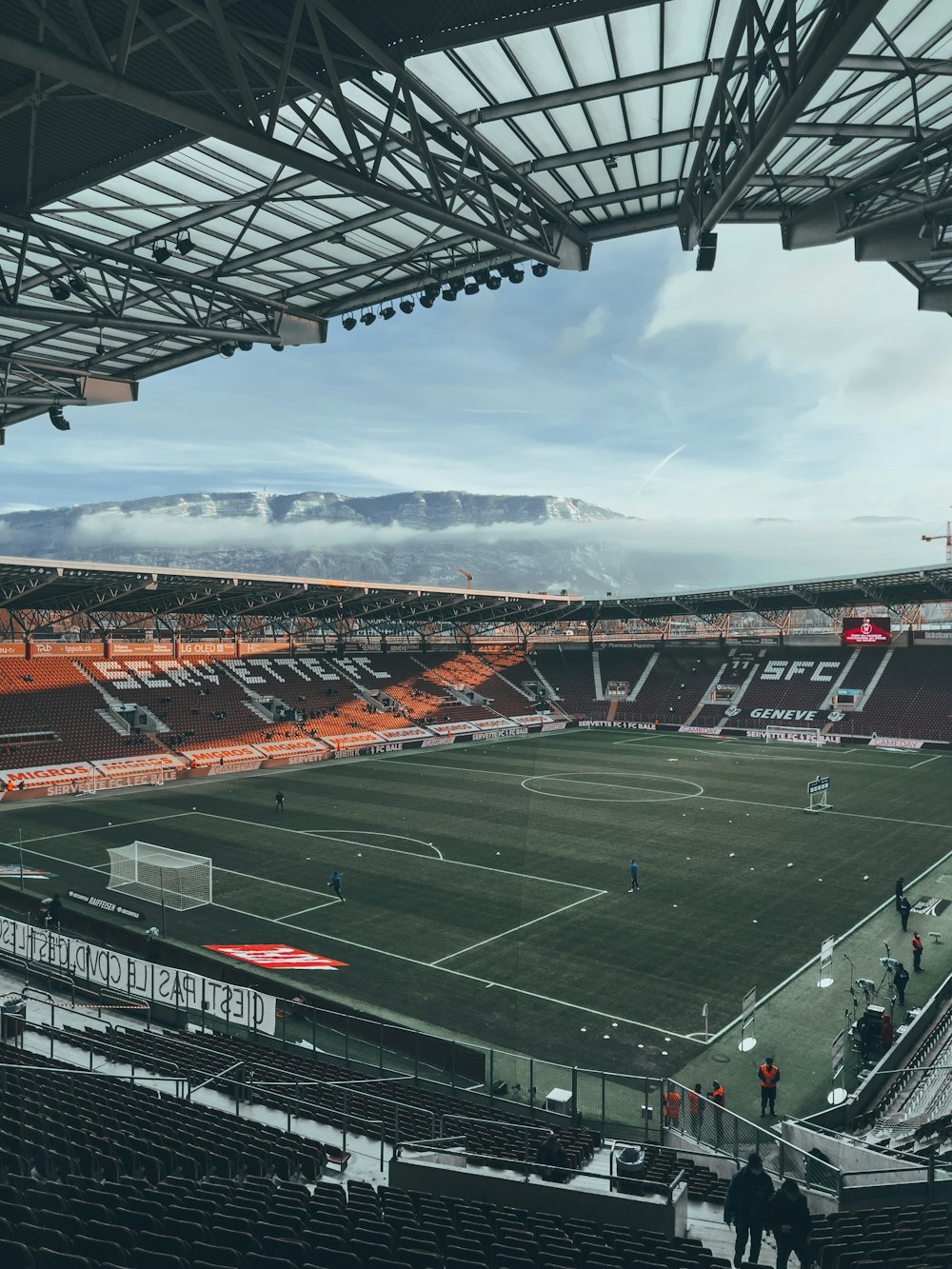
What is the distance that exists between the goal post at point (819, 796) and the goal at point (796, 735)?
2320cm

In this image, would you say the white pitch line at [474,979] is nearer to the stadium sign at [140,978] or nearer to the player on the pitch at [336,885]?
the player on the pitch at [336,885]

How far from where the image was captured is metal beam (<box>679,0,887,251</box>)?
9.14 m

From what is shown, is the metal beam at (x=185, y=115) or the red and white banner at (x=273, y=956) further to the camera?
the red and white banner at (x=273, y=956)

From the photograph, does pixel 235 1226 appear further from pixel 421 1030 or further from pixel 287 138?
pixel 287 138

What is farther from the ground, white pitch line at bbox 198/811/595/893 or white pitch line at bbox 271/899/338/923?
white pitch line at bbox 271/899/338/923

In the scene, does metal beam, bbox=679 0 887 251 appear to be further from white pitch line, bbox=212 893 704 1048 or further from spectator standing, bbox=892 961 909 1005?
spectator standing, bbox=892 961 909 1005

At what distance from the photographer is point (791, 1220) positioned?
777 centimetres

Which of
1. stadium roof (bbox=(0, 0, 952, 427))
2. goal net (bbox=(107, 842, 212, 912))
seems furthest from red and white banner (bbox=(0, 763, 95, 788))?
stadium roof (bbox=(0, 0, 952, 427))

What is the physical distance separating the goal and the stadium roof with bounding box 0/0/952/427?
173ft

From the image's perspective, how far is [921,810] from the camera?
42250 mm

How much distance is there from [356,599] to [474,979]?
47696 millimetres

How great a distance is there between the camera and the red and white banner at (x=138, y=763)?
173ft

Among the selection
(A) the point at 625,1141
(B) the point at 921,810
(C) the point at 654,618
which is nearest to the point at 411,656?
(C) the point at 654,618

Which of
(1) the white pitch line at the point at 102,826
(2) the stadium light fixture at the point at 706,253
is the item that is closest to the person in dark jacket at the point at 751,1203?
(2) the stadium light fixture at the point at 706,253
